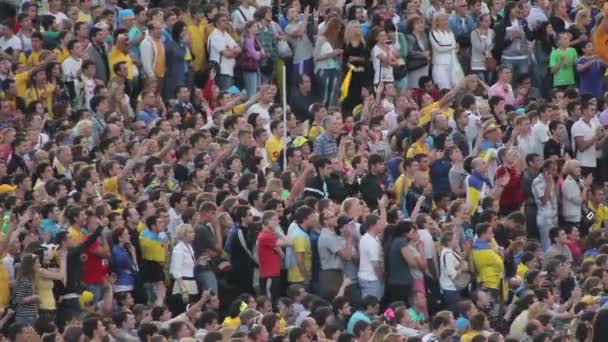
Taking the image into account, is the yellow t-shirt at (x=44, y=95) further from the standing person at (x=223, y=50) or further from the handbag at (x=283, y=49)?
the handbag at (x=283, y=49)

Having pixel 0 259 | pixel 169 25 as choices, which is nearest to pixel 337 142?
pixel 169 25

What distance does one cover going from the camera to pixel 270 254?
23984mm

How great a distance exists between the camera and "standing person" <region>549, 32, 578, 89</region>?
31.6 meters

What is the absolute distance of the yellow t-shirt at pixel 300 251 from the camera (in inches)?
950

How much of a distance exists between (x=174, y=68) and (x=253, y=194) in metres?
5.46

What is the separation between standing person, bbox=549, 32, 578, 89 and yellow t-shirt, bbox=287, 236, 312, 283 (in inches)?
333

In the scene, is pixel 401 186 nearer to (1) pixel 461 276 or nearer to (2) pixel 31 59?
(1) pixel 461 276

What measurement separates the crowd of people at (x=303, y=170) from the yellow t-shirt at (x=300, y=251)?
0.03 m

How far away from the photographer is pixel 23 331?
2152 centimetres

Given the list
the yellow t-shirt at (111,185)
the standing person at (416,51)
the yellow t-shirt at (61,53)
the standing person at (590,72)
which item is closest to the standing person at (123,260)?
the yellow t-shirt at (111,185)

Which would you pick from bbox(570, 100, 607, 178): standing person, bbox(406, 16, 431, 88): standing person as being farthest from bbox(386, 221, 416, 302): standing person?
bbox(406, 16, 431, 88): standing person

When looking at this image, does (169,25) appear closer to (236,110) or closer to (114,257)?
(236,110)

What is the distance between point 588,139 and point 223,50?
Answer: 5.07m

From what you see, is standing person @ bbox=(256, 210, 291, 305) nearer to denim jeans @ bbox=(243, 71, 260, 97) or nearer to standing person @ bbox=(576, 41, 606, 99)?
denim jeans @ bbox=(243, 71, 260, 97)
